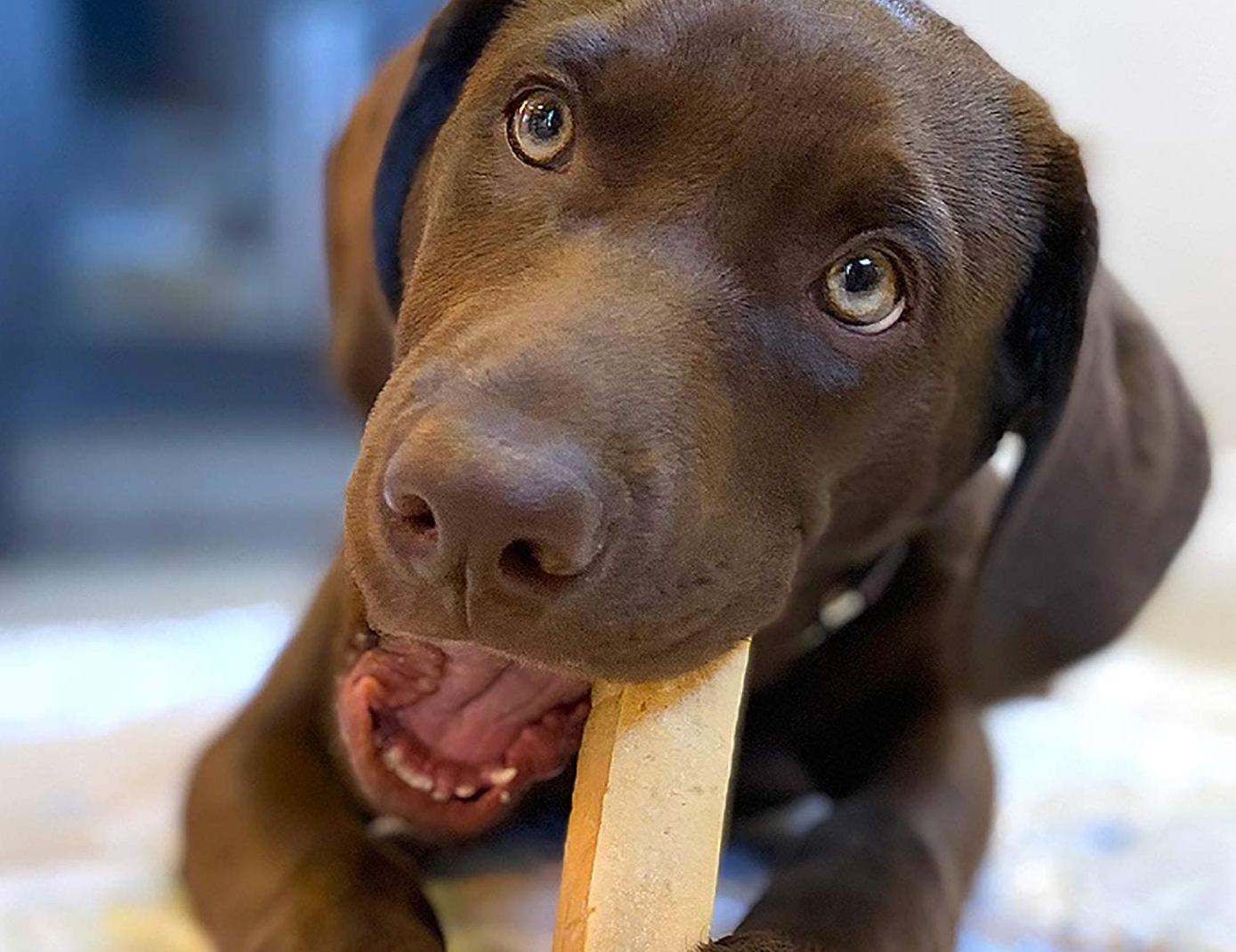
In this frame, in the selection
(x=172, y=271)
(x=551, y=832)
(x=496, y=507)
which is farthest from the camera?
(x=172, y=271)

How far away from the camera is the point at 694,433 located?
95 centimetres

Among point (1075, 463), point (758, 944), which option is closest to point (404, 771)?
point (758, 944)

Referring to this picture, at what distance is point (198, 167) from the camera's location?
293 cm

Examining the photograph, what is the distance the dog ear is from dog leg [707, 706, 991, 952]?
0.07m

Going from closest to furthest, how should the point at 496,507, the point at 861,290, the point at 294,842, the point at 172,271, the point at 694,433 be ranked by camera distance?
the point at 496,507
the point at 694,433
the point at 861,290
the point at 294,842
the point at 172,271

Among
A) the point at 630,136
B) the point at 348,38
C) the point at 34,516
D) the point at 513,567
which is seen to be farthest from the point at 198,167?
the point at 513,567

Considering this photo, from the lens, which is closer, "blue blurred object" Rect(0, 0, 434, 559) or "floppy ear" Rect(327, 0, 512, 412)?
"floppy ear" Rect(327, 0, 512, 412)

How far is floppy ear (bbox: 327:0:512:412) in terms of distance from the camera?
49.2 inches

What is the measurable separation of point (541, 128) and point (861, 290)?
0.23 m

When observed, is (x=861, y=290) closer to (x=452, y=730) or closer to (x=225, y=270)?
(x=452, y=730)

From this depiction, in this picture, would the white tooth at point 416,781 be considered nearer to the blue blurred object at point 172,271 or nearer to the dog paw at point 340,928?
the dog paw at point 340,928

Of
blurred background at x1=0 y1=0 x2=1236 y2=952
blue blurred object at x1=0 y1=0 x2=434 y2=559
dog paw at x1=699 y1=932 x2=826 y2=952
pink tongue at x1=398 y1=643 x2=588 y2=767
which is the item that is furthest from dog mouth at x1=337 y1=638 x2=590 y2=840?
blue blurred object at x1=0 y1=0 x2=434 y2=559

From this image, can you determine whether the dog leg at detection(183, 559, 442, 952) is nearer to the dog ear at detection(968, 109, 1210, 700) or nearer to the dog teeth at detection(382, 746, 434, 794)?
the dog teeth at detection(382, 746, 434, 794)

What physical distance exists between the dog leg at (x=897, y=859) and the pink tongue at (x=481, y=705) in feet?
0.63
